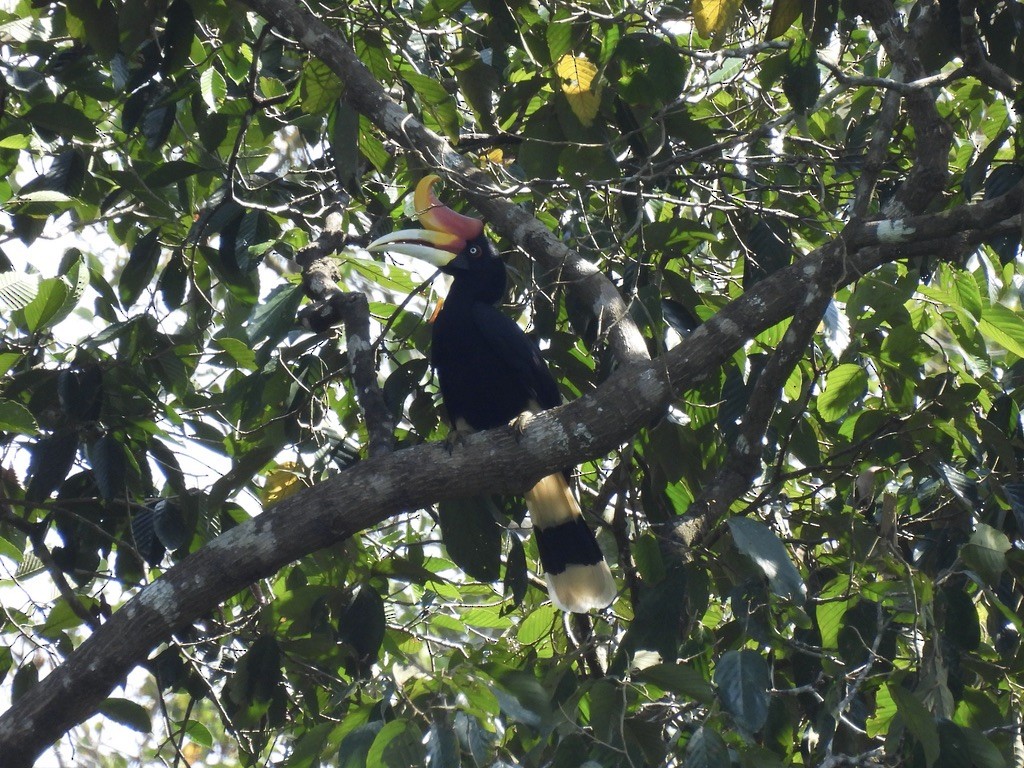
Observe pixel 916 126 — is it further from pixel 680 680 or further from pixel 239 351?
pixel 239 351

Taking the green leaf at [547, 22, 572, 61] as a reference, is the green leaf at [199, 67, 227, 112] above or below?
above

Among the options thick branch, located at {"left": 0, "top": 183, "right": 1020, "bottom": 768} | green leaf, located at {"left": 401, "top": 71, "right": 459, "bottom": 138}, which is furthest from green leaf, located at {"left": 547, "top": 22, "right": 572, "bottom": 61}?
thick branch, located at {"left": 0, "top": 183, "right": 1020, "bottom": 768}

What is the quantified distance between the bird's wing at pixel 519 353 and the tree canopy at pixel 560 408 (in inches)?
4.7

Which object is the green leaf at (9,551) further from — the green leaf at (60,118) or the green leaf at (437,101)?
the green leaf at (437,101)

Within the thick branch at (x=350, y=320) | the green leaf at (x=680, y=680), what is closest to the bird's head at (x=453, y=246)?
the thick branch at (x=350, y=320)

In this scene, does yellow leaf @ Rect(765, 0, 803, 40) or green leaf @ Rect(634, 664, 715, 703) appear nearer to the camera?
green leaf @ Rect(634, 664, 715, 703)

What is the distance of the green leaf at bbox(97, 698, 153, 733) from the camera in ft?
9.23

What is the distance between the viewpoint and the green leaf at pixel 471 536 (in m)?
2.88

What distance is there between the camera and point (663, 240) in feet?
9.61

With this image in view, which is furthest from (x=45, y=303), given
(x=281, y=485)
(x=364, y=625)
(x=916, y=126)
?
(x=916, y=126)

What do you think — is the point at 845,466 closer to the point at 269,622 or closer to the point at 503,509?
the point at 503,509

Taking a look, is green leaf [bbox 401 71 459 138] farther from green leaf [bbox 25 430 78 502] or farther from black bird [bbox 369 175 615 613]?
green leaf [bbox 25 430 78 502]

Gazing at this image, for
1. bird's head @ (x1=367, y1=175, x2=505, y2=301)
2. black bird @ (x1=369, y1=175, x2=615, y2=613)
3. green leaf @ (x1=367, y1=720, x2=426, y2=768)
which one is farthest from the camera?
bird's head @ (x1=367, y1=175, x2=505, y2=301)

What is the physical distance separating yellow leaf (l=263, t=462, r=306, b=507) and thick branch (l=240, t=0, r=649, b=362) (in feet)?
3.16
